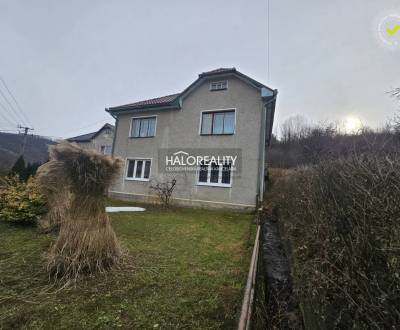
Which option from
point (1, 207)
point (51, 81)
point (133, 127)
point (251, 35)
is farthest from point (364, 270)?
point (51, 81)

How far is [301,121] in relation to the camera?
115 ft

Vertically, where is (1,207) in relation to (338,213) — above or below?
below

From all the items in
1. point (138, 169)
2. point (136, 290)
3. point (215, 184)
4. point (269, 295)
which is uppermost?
point (138, 169)

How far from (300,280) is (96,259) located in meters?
3.22

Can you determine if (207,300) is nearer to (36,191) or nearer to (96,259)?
(96,259)

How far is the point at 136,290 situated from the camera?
2701 millimetres

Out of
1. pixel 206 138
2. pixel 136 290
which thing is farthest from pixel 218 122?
pixel 136 290

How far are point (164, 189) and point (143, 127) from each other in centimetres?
528

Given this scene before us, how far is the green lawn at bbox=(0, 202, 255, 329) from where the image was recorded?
2.09 metres

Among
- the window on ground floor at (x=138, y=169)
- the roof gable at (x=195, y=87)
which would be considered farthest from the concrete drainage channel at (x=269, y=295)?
the window on ground floor at (x=138, y=169)

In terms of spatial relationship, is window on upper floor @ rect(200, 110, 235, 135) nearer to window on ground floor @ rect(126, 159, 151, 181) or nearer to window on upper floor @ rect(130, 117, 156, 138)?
window on upper floor @ rect(130, 117, 156, 138)

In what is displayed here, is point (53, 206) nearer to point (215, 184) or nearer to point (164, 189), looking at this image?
point (164, 189)

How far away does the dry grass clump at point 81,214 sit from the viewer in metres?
2.90

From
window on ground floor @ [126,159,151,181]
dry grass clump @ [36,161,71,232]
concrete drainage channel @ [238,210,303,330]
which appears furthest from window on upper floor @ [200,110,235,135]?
dry grass clump @ [36,161,71,232]
